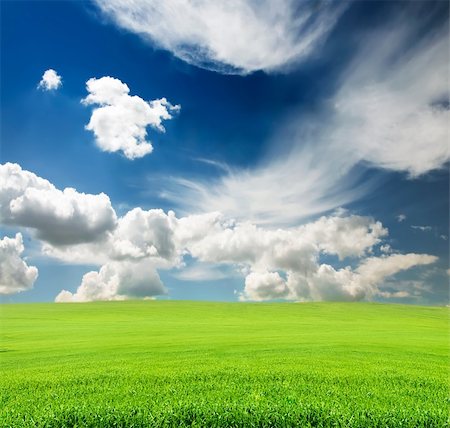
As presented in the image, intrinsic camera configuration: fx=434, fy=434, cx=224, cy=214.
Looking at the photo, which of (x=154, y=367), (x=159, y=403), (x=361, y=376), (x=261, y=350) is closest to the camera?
(x=159, y=403)

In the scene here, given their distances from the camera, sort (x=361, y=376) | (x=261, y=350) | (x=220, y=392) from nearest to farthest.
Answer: (x=220, y=392) → (x=361, y=376) → (x=261, y=350)

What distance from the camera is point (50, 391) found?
16.0 metres

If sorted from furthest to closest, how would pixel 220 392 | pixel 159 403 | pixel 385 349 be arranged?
pixel 385 349 → pixel 220 392 → pixel 159 403

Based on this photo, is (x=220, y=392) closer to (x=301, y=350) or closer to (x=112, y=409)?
(x=112, y=409)

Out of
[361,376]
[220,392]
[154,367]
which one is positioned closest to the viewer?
[220,392]

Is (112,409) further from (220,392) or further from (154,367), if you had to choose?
(154,367)

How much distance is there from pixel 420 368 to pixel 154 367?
13.6 metres

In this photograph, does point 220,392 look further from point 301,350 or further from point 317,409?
point 301,350

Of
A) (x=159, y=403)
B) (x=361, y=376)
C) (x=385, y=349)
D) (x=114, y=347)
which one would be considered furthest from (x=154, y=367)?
(x=385, y=349)

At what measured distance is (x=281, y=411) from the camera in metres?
12.7

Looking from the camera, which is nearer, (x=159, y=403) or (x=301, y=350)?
(x=159, y=403)

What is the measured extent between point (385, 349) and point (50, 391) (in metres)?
23.4

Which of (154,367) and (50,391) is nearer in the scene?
(50,391)

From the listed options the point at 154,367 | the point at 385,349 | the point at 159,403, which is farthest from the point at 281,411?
the point at 385,349
